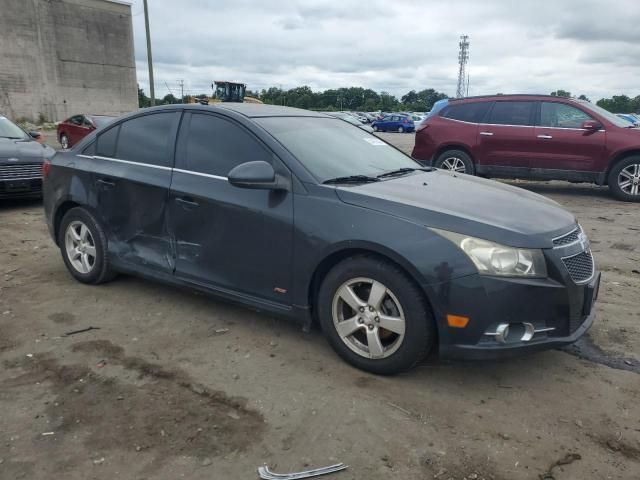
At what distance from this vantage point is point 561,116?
32.1ft

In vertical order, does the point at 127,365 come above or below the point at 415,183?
below

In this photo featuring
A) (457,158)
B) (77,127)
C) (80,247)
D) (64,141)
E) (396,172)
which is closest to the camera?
(396,172)

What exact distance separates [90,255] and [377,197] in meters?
2.80

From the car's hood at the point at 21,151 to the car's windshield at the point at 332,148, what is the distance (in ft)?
19.5

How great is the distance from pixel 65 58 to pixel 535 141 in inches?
1670

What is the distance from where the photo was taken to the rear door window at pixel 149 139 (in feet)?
14.2

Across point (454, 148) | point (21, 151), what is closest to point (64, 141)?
point (21, 151)

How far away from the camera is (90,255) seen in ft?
15.9

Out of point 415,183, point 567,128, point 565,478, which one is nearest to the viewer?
point 565,478

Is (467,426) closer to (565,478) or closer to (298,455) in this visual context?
(565,478)

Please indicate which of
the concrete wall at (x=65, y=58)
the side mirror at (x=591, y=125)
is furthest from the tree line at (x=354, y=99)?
the side mirror at (x=591, y=125)

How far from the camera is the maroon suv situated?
31.1 ft

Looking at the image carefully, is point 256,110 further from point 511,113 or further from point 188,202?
point 511,113

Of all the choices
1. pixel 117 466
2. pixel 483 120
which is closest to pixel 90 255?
pixel 117 466
